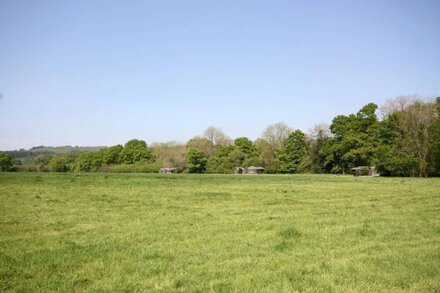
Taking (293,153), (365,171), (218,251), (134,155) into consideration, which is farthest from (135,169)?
(218,251)

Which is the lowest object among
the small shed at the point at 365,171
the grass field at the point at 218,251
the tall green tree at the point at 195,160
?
the grass field at the point at 218,251

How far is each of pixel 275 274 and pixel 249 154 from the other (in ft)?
413

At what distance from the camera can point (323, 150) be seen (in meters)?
105

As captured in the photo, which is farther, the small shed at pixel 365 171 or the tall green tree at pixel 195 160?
the tall green tree at pixel 195 160

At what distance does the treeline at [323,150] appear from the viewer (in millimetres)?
76688

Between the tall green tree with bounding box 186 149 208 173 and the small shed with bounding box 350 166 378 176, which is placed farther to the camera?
the tall green tree with bounding box 186 149 208 173

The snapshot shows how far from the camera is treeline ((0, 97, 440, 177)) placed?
252 feet

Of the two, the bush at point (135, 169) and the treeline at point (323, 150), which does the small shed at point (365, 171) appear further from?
the bush at point (135, 169)

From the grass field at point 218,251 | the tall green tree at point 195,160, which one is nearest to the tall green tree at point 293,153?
the tall green tree at point 195,160

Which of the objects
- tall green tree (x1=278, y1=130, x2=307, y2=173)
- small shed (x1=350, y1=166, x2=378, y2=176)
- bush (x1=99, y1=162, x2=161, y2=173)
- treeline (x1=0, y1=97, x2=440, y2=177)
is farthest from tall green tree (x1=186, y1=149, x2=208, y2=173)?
small shed (x1=350, y1=166, x2=378, y2=176)

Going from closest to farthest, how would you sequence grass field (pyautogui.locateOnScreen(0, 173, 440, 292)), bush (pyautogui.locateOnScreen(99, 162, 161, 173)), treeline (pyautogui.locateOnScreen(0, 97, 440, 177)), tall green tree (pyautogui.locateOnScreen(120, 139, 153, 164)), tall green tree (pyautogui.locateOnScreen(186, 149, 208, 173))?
grass field (pyautogui.locateOnScreen(0, 173, 440, 292)) < treeline (pyautogui.locateOnScreen(0, 97, 440, 177)) < bush (pyautogui.locateOnScreen(99, 162, 161, 173)) < tall green tree (pyautogui.locateOnScreen(186, 149, 208, 173)) < tall green tree (pyautogui.locateOnScreen(120, 139, 153, 164))

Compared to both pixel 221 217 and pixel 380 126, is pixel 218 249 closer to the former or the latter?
pixel 221 217

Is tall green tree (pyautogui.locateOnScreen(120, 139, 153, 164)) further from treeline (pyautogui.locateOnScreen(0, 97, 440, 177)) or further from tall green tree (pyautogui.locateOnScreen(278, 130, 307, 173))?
tall green tree (pyautogui.locateOnScreen(278, 130, 307, 173))

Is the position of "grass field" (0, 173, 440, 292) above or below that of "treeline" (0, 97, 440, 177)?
below
